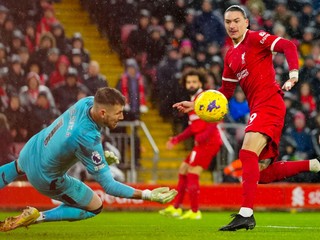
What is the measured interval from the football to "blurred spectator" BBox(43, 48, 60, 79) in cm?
856

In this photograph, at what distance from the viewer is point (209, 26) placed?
69.7 ft

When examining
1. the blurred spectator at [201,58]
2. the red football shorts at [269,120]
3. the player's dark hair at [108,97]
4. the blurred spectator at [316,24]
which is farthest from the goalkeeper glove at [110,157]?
the blurred spectator at [316,24]

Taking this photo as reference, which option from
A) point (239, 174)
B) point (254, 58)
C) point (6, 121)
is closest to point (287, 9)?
point (239, 174)

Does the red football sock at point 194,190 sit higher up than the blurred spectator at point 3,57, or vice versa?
the blurred spectator at point 3,57

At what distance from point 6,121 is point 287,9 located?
318 inches

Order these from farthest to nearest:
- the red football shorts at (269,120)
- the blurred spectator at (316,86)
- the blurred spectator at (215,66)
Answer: the blurred spectator at (316,86) → the blurred spectator at (215,66) → the red football shorts at (269,120)

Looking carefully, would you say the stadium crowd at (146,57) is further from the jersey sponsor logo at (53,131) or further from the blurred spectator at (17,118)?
the jersey sponsor logo at (53,131)

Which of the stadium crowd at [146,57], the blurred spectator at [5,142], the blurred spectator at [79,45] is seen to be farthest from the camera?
the blurred spectator at [79,45]

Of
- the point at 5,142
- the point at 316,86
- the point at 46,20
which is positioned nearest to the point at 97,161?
the point at 5,142

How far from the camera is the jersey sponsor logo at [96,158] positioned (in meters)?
9.39

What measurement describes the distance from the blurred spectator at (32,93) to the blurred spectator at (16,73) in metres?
0.43

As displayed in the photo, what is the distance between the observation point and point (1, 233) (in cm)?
1056

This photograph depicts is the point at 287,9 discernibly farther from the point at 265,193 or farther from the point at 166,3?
the point at 265,193

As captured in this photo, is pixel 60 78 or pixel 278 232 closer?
pixel 278 232
